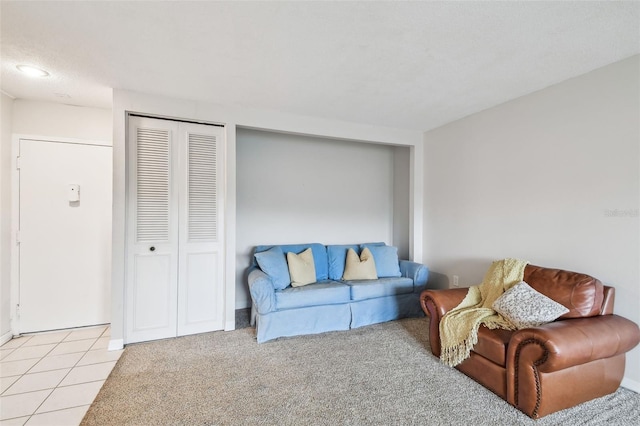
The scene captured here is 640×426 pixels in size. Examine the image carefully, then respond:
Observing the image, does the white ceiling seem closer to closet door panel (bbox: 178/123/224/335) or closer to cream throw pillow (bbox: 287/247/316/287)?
closet door panel (bbox: 178/123/224/335)

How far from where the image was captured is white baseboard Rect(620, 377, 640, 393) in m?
2.15

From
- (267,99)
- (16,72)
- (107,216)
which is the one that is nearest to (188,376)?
(107,216)

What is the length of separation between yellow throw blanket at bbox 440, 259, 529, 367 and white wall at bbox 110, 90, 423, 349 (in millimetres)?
1478

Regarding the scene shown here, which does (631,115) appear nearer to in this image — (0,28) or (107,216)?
(0,28)

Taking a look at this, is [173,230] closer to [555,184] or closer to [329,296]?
[329,296]

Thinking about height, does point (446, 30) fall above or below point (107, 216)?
above

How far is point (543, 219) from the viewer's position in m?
2.75

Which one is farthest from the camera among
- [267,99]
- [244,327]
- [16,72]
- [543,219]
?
[244,327]

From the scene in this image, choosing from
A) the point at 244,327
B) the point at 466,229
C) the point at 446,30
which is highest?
the point at 446,30

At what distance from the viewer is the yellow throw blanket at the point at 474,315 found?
2.30 m

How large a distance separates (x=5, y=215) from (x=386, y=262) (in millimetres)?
4120

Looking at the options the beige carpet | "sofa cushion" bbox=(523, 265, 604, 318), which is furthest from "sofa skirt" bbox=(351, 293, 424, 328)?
"sofa cushion" bbox=(523, 265, 604, 318)

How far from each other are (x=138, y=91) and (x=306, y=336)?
2920 millimetres

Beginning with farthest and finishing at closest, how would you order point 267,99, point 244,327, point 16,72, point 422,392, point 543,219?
point 244,327, point 267,99, point 543,219, point 16,72, point 422,392
